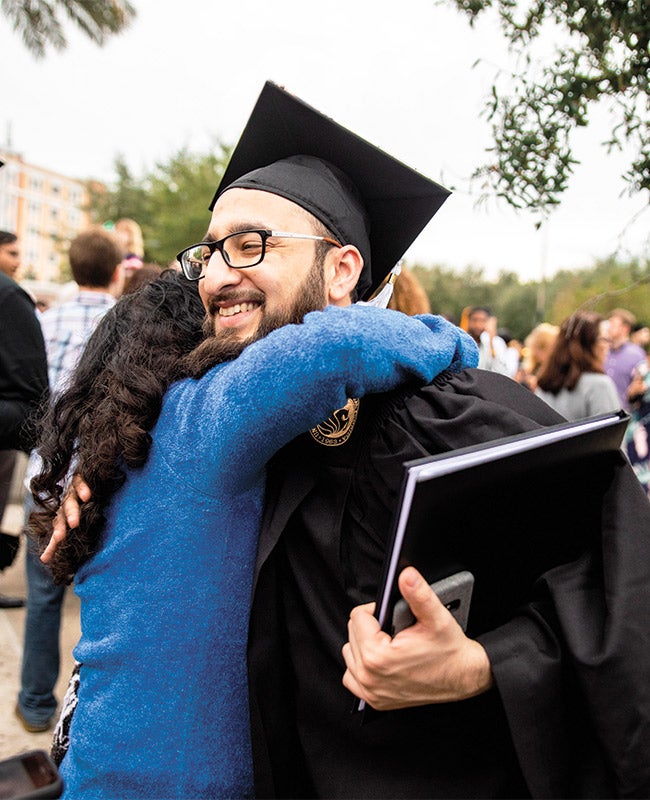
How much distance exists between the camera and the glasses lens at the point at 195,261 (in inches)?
67.2

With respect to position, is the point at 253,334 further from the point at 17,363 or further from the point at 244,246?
the point at 17,363

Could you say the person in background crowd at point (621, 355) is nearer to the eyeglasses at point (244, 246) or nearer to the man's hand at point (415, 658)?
the eyeglasses at point (244, 246)

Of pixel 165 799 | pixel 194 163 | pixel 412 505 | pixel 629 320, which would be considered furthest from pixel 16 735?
pixel 194 163

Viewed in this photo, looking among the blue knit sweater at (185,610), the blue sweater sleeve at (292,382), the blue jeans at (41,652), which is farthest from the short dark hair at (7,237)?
the blue sweater sleeve at (292,382)

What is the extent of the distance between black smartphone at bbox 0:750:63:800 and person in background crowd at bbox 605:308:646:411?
6404mm

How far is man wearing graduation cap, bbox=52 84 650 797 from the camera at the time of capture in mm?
1081

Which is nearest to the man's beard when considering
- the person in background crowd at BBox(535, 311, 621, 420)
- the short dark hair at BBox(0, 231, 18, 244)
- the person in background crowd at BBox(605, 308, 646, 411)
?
the person in background crowd at BBox(535, 311, 621, 420)

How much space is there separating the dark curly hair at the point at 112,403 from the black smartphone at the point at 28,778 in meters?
0.63

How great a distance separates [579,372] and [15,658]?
374 cm

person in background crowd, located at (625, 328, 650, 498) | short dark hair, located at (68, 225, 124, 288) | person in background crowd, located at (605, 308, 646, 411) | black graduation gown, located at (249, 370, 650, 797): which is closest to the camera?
black graduation gown, located at (249, 370, 650, 797)

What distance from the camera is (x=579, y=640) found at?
3.68 feet

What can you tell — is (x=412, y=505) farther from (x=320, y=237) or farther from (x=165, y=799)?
(x=320, y=237)

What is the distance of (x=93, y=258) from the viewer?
3.53m

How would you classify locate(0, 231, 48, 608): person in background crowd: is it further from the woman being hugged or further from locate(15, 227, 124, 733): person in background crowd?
the woman being hugged
